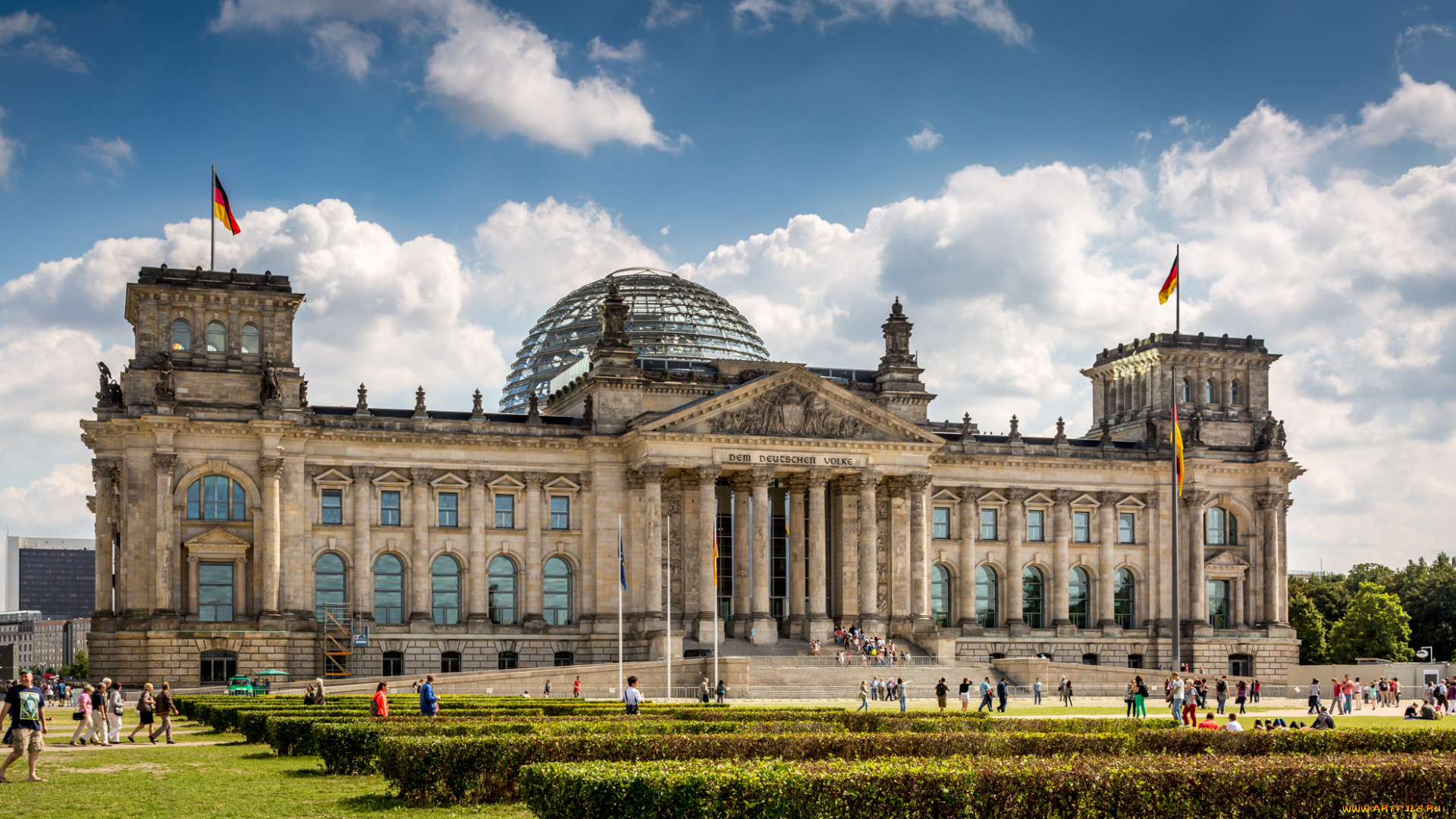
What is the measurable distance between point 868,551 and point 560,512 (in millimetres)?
17862

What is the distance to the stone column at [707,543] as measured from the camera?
83500mm

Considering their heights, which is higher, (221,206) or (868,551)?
(221,206)

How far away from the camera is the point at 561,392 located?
9506cm

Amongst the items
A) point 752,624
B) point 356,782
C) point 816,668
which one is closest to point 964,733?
point 356,782

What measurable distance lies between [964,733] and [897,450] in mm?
52194

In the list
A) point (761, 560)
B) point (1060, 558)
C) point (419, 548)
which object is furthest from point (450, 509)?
point (1060, 558)

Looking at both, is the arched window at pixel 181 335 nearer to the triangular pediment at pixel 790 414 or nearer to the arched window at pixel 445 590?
the arched window at pixel 445 590

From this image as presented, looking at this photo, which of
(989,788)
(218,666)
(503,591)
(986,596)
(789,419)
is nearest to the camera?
(989,788)

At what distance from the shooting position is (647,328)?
4154 inches

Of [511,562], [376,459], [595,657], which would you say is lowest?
[595,657]

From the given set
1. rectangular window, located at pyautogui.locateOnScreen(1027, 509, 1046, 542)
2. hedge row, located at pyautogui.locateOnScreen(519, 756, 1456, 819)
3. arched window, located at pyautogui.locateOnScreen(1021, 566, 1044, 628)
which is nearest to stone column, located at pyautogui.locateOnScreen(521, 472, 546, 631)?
arched window, located at pyautogui.locateOnScreen(1021, 566, 1044, 628)

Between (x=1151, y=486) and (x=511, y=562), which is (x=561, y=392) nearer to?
(x=511, y=562)

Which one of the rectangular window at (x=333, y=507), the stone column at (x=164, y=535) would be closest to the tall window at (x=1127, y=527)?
the rectangular window at (x=333, y=507)

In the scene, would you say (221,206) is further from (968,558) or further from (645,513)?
(968,558)
